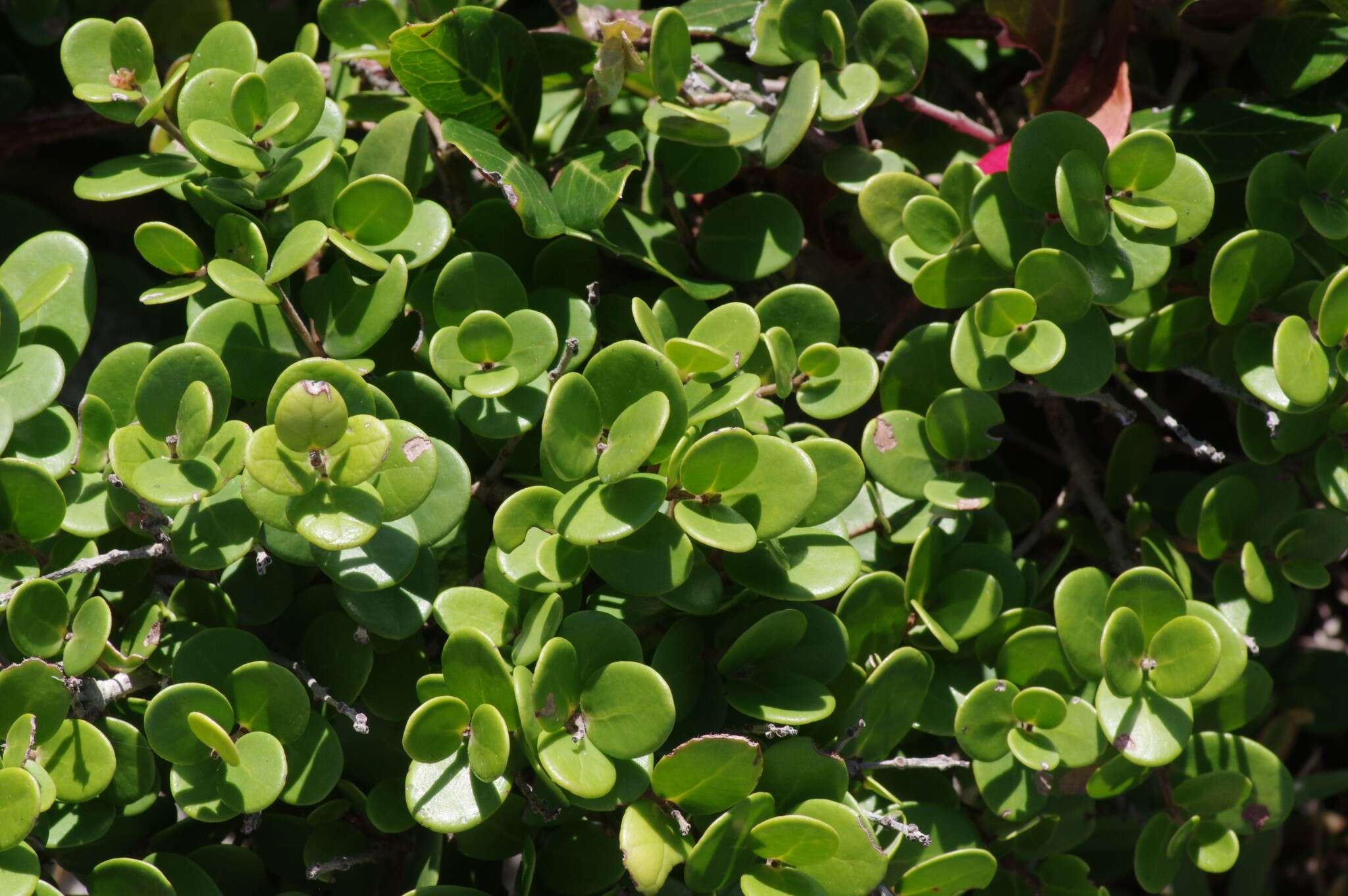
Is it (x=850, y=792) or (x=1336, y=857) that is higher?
(x=850, y=792)

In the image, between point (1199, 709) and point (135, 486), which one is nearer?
point (135, 486)

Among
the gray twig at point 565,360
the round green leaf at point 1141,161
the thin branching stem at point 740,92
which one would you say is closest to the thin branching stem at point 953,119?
the thin branching stem at point 740,92

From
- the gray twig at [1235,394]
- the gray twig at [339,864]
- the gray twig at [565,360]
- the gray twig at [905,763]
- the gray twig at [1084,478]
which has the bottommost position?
the gray twig at [339,864]

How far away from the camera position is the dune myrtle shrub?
1.06m

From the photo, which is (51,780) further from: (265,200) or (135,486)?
(265,200)

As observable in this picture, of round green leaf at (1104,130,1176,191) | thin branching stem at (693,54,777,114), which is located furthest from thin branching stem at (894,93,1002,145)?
round green leaf at (1104,130,1176,191)

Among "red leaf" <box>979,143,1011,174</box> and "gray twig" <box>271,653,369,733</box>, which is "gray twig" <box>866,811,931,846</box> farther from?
"red leaf" <box>979,143,1011,174</box>

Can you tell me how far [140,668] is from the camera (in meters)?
1.19

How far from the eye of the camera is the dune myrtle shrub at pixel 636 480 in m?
1.06

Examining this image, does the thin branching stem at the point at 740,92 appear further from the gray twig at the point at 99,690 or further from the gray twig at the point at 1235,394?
the gray twig at the point at 99,690

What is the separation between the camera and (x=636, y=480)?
1.04 meters

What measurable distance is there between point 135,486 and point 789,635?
667mm

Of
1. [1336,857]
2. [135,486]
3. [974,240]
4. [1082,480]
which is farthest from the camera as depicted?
[1336,857]

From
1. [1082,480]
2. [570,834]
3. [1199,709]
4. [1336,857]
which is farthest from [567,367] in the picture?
[1336,857]
